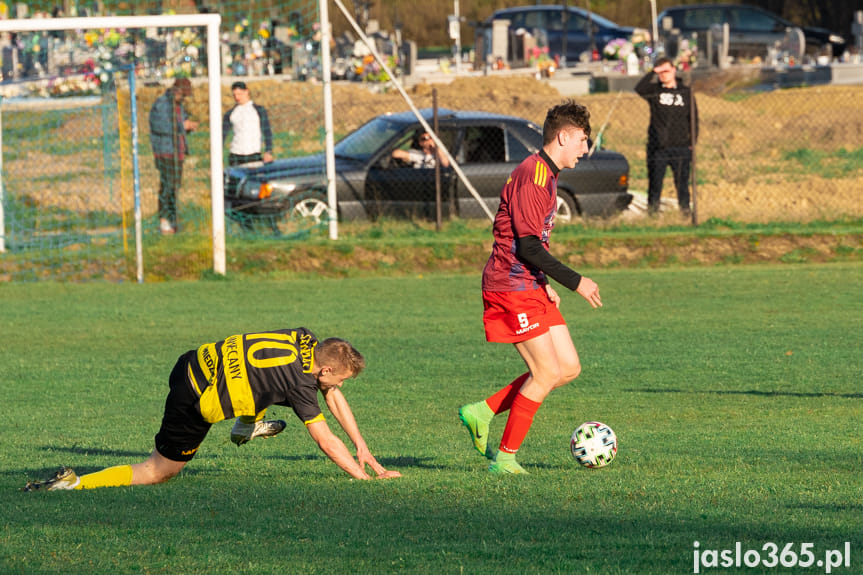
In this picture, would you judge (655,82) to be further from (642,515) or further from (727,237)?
(642,515)

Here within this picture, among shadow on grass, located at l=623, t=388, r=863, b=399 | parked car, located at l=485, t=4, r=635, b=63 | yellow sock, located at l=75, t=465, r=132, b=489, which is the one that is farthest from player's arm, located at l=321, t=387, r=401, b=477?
parked car, located at l=485, t=4, r=635, b=63

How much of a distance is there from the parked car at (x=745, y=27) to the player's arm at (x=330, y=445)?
125 feet

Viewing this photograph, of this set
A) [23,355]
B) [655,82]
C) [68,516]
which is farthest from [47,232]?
[68,516]

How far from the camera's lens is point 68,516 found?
5.89 m

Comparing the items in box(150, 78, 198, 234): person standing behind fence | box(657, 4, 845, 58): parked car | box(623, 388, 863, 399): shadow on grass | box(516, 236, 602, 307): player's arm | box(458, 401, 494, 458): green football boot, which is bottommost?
box(623, 388, 863, 399): shadow on grass

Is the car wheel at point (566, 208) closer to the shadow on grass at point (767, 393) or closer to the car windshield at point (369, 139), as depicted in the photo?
the car windshield at point (369, 139)

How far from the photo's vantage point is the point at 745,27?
43.3 meters

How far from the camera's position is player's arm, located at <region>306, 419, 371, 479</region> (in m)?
6.32

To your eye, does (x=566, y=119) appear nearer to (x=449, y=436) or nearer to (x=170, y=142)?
(x=449, y=436)

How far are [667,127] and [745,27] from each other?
27111mm

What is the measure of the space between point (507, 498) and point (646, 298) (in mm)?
8827

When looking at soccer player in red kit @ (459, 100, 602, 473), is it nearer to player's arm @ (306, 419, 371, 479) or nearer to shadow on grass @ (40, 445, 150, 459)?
player's arm @ (306, 419, 371, 479)

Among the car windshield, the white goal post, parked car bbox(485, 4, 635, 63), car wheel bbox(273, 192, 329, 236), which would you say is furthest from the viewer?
parked car bbox(485, 4, 635, 63)

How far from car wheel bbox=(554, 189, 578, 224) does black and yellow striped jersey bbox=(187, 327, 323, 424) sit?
12405 millimetres
